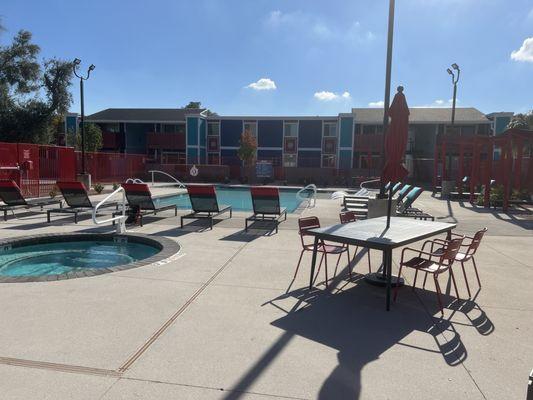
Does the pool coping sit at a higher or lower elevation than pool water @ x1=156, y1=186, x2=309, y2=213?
higher

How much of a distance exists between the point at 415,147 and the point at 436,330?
38.7 m

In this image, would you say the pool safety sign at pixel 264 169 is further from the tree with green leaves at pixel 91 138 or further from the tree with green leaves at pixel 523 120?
the tree with green leaves at pixel 523 120

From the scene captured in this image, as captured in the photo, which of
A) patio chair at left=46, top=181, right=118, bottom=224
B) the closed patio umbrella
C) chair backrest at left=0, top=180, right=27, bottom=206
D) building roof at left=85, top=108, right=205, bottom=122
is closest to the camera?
the closed patio umbrella

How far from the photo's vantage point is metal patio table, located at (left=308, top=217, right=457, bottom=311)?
15.1 ft

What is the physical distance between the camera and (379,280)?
5.56 metres

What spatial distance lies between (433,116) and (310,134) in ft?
40.1

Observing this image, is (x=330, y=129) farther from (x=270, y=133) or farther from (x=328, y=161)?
(x=270, y=133)

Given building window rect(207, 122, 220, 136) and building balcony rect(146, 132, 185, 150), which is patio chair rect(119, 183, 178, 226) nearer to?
building window rect(207, 122, 220, 136)

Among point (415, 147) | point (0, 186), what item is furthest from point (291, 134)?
point (0, 186)

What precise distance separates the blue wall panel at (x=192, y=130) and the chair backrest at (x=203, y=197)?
3059cm

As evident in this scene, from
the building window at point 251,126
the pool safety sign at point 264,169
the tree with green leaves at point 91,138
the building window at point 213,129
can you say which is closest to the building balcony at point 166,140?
the building window at point 213,129

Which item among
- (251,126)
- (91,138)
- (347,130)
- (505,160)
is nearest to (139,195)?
(505,160)

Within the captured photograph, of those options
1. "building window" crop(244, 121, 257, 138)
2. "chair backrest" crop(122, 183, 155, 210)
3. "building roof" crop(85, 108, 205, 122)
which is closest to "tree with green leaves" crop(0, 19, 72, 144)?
"building roof" crop(85, 108, 205, 122)

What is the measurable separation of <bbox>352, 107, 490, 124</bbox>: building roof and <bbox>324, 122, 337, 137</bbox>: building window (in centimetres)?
226
